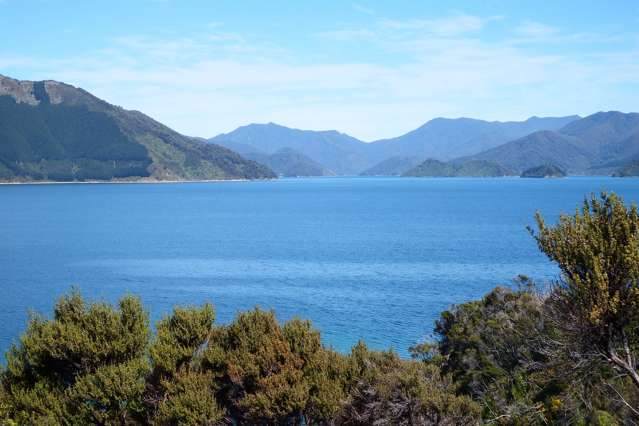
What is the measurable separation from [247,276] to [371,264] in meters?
17.8

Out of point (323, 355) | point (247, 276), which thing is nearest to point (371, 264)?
point (247, 276)

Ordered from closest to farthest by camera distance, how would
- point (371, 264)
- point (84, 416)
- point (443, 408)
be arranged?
point (443, 408) < point (84, 416) < point (371, 264)

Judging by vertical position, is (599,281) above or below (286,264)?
above

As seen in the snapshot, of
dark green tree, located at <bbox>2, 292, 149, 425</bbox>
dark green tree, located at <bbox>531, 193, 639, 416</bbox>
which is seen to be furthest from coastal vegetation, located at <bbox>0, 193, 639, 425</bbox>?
dark green tree, located at <bbox>531, 193, 639, 416</bbox>

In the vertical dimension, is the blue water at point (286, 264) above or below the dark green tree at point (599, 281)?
below

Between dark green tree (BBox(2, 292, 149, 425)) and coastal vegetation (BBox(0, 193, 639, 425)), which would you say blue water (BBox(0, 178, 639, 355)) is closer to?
coastal vegetation (BBox(0, 193, 639, 425))

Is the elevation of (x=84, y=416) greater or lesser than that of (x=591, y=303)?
lesser

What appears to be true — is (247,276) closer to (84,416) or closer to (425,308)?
(425,308)

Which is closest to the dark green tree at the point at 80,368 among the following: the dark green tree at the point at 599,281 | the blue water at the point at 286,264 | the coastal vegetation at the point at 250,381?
the coastal vegetation at the point at 250,381

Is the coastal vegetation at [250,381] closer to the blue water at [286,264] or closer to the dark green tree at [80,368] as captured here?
the dark green tree at [80,368]

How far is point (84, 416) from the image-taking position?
23359mm

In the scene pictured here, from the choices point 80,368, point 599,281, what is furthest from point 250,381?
point 599,281

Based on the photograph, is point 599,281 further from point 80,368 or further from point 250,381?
point 80,368

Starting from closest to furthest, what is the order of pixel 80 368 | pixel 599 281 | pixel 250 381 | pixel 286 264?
pixel 599 281, pixel 250 381, pixel 80 368, pixel 286 264
